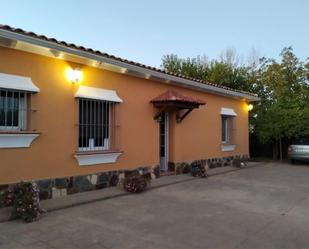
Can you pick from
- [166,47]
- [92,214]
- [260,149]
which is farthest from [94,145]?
[166,47]

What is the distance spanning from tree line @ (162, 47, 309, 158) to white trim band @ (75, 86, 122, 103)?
10.9 meters

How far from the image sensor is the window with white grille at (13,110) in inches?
261

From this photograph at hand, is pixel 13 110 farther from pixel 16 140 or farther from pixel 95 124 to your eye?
pixel 95 124

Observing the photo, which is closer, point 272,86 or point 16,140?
point 16,140

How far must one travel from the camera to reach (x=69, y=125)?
773 centimetres

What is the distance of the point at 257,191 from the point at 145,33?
34.1ft

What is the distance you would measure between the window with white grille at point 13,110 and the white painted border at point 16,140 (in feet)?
0.99

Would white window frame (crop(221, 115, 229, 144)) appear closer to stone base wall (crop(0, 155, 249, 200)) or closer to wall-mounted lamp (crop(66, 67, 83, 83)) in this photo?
stone base wall (crop(0, 155, 249, 200))

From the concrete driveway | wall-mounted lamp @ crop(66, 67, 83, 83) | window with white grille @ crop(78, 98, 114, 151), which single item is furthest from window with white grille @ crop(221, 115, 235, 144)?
wall-mounted lamp @ crop(66, 67, 83, 83)

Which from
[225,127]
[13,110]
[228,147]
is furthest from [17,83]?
[225,127]

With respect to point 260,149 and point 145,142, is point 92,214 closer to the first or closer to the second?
point 145,142

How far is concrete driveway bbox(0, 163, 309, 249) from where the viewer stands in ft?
15.3

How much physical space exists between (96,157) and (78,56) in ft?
8.37

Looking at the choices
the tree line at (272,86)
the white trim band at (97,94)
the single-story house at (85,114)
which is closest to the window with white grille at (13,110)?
the single-story house at (85,114)
